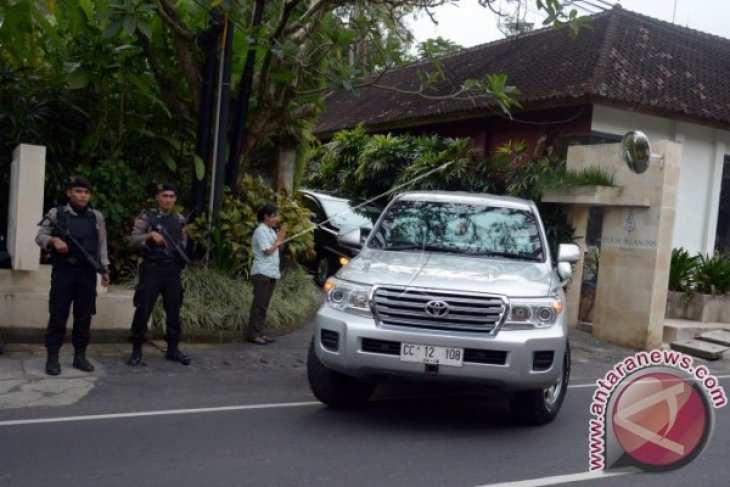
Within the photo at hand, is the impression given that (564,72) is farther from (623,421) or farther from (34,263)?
(623,421)

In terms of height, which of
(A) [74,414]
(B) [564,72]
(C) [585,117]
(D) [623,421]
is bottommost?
(A) [74,414]

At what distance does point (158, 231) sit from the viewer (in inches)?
307

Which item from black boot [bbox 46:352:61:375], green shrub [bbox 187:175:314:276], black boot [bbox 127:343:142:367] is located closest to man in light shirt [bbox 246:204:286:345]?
green shrub [bbox 187:175:314:276]

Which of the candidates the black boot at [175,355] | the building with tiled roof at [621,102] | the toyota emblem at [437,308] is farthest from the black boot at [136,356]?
the building with tiled roof at [621,102]

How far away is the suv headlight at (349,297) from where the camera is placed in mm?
5906

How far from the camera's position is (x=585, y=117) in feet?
45.6

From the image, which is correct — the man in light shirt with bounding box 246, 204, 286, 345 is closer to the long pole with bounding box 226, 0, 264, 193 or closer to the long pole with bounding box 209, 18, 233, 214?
the long pole with bounding box 209, 18, 233, 214

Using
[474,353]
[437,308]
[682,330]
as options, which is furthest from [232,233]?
[682,330]

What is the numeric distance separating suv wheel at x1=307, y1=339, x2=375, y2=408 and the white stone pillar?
149 inches

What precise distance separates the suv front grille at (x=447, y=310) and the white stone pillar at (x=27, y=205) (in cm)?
459

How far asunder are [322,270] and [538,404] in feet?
25.2

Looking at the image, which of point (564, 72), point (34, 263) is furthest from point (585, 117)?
point (34, 263)

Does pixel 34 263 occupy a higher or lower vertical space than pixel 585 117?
lower

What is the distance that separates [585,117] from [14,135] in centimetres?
934
